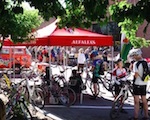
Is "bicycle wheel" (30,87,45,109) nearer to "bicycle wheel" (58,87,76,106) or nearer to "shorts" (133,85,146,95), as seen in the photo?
"bicycle wheel" (58,87,76,106)

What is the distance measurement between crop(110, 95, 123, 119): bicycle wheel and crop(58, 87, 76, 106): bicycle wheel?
2174mm

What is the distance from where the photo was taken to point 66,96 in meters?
11.8

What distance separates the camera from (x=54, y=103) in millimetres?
12250

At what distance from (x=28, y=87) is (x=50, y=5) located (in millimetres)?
5806

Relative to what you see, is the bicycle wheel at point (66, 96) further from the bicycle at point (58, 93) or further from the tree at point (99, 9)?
the tree at point (99, 9)

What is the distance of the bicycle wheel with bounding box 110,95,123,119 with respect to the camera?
31.6 feet

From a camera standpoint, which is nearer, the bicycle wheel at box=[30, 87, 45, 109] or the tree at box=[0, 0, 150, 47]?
the tree at box=[0, 0, 150, 47]

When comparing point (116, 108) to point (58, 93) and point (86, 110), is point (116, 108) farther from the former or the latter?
point (58, 93)

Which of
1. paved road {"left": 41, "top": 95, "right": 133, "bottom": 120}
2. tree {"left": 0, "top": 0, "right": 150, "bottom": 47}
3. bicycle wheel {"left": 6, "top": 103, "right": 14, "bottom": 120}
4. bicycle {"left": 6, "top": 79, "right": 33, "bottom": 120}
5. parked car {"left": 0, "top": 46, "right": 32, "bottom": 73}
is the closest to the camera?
tree {"left": 0, "top": 0, "right": 150, "bottom": 47}

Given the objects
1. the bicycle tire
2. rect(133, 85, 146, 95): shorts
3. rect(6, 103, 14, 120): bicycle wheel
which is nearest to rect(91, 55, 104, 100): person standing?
the bicycle tire

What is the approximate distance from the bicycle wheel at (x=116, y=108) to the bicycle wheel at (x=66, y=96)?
7.13 feet

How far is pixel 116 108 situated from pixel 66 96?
7.37 ft

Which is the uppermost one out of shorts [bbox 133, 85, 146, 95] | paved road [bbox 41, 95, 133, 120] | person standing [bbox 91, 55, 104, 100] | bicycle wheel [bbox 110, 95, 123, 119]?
person standing [bbox 91, 55, 104, 100]

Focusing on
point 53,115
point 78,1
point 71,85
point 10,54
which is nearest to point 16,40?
point 71,85
